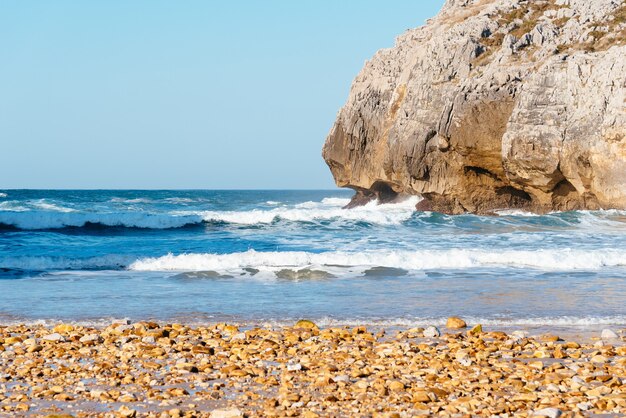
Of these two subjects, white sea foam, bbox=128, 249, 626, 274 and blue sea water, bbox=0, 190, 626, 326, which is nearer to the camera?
blue sea water, bbox=0, 190, 626, 326

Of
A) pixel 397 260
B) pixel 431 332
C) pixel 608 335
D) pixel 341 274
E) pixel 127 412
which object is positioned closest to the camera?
pixel 127 412

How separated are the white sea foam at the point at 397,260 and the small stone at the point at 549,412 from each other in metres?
11.2

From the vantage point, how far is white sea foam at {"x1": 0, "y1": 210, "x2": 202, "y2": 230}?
106ft

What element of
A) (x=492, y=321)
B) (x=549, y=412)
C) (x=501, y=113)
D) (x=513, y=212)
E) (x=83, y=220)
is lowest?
(x=492, y=321)

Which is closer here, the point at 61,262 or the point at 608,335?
the point at 608,335

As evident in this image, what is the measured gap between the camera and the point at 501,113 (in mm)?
32719

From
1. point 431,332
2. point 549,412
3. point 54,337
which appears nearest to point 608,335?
point 431,332

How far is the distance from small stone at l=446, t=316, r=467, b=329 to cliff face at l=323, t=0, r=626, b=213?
21.0m

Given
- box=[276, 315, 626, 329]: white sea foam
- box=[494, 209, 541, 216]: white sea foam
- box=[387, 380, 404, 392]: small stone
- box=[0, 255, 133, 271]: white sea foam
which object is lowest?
box=[0, 255, 133, 271]: white sea foam

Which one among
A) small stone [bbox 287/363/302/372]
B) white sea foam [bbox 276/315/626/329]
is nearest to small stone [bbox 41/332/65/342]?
white sea foam [bbox 276/315/626/329]

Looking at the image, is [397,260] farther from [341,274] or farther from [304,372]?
[304,372]

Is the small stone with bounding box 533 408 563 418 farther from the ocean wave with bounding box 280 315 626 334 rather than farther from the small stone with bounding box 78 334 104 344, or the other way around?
the small stone with bounding box 78 334 104 344

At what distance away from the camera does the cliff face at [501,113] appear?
Answer: 29.9 m

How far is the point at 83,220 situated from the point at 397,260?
Answer: 19.4m
